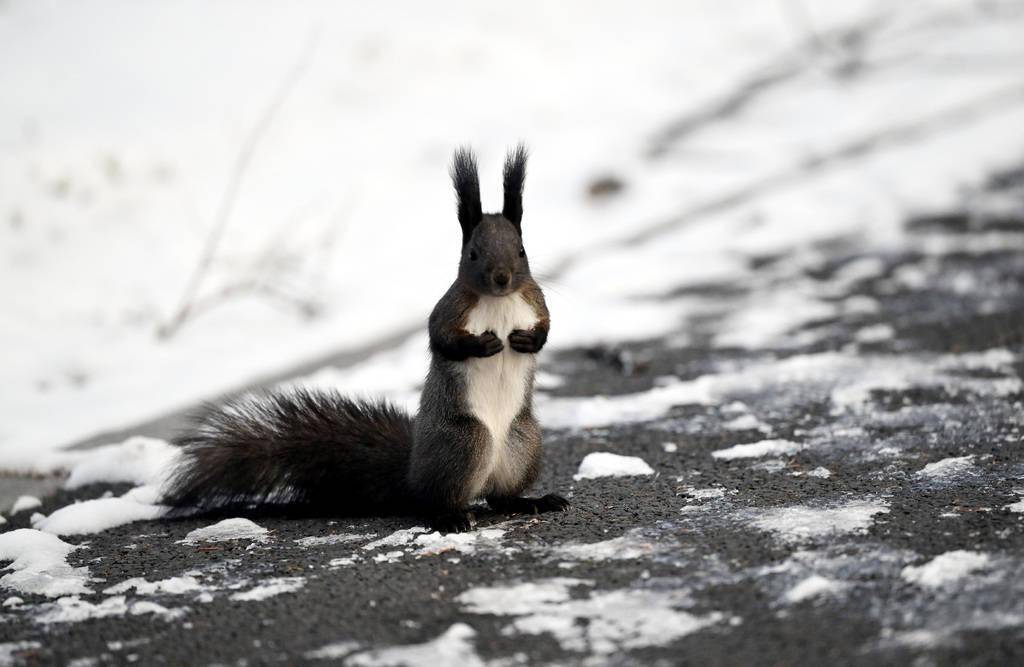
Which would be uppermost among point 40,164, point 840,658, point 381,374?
point 40,164

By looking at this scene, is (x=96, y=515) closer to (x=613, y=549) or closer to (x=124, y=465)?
(x=124, y=465)

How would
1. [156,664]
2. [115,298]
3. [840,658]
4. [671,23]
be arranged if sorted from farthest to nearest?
[671,23] → [115,298] → [156,664] → [840,658]

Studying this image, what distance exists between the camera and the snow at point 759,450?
158 inches

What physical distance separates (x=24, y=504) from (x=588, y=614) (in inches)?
93.6

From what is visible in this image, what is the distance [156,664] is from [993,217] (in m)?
7.07

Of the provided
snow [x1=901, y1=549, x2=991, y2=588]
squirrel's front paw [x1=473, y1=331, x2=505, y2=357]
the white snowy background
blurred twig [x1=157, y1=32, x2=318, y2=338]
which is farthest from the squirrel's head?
blurred twig [x1=157, y1=32, x2=318, y2=338]

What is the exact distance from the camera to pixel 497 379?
3318mm

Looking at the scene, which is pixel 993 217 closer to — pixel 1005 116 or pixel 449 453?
pixel 1005 116

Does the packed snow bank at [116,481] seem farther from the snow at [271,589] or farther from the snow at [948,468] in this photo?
the snow at [948,468]

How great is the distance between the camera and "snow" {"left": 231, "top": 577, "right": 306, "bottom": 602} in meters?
2.79

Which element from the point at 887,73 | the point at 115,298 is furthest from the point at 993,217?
the point at 115,298

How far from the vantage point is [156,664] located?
95.0 inches

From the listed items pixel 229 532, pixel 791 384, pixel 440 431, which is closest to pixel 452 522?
pixel 440 431

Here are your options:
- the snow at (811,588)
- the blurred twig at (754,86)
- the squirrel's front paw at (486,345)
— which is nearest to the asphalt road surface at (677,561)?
the snow at (811,588)
